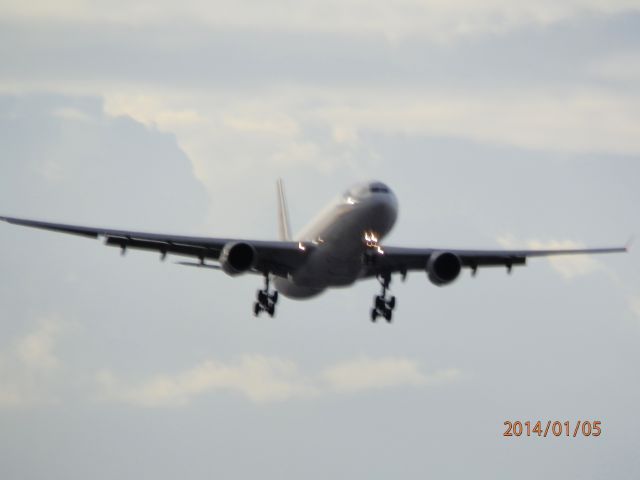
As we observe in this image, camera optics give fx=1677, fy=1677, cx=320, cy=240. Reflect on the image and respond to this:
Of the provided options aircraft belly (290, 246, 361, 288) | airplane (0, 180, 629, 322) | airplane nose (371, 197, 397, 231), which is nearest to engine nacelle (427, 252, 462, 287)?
airplane (0, 180, 629, 322)

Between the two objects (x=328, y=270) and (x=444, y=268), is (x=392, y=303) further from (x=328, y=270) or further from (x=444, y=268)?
(x=328, y=270)

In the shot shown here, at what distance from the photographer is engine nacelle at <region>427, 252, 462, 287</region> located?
3196 inches

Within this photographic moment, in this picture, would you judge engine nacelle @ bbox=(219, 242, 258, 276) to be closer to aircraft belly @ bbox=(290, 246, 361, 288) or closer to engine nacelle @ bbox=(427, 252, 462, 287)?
aircraft belly @ bbox=(290, 246, 361, 288)

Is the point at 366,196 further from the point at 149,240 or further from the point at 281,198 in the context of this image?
the point at 281,198

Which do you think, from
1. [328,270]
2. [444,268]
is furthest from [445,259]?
[328,270]

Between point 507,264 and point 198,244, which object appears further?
point 507,264

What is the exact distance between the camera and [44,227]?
79.8 meters

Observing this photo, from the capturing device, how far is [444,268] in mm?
81312

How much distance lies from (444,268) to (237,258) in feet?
33.4

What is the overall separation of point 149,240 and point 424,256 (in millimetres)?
13609

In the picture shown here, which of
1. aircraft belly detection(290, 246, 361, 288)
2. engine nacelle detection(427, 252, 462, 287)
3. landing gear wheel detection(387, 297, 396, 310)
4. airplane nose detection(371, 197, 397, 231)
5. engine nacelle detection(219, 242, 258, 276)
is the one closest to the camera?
airplane nose detection(371, 197, 397, 231)

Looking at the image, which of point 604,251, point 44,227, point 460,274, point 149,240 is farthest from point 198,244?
point 604,251

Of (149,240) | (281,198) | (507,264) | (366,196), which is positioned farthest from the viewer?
(281,198)

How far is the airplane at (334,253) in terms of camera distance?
76125 mm
